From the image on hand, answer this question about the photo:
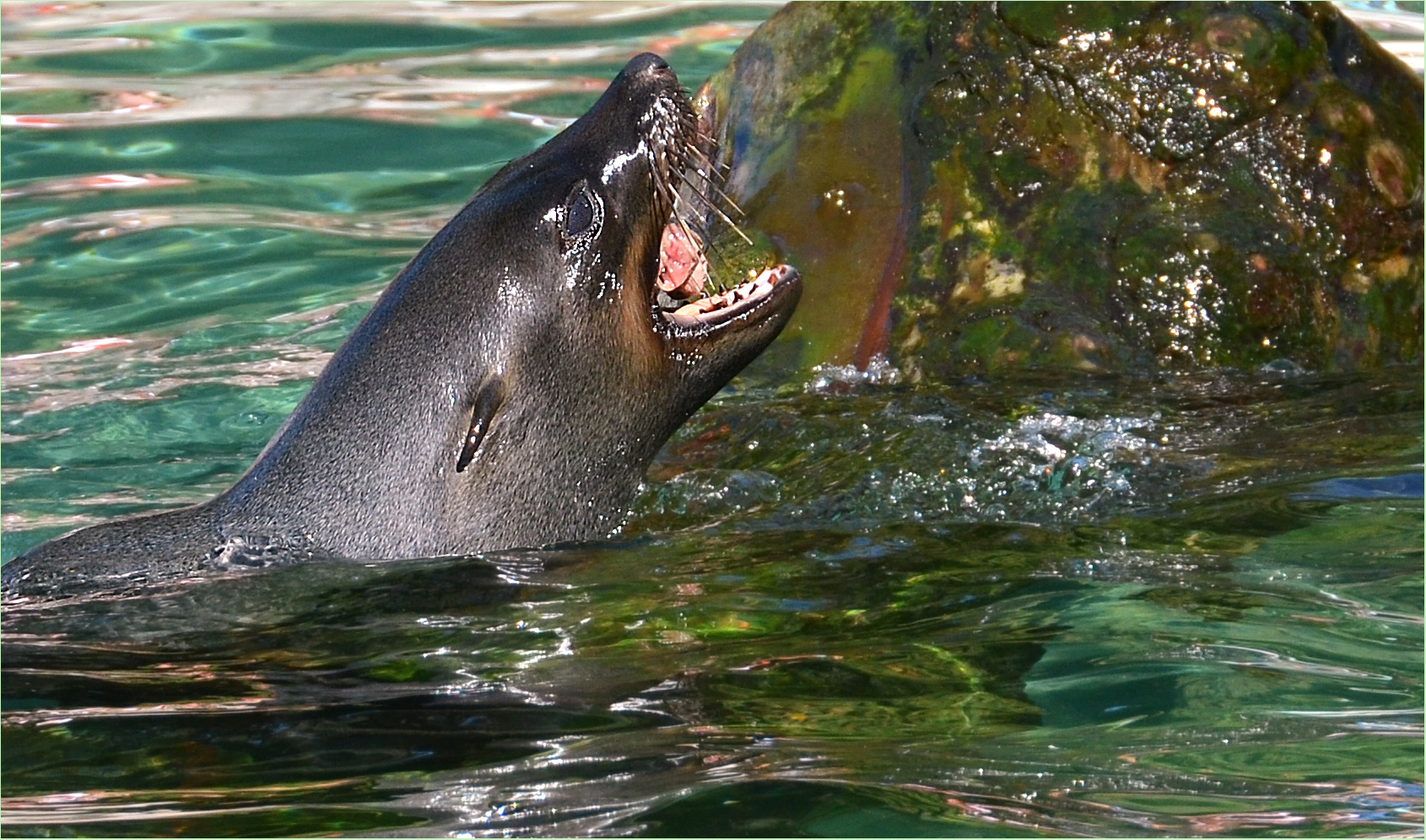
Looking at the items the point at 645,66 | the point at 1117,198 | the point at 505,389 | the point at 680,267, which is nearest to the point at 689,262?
the point at 680,267

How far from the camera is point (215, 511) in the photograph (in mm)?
4680

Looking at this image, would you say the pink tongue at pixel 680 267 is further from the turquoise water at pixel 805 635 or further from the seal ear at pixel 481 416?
the seal ear at pixel 481 416

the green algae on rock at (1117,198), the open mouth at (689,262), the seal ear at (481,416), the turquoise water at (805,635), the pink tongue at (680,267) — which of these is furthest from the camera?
the green algae on rock at (1117,198)

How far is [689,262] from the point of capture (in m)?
5.38

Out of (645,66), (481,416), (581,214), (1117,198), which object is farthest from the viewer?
(1117,198)

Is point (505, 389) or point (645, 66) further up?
point (645, 66)

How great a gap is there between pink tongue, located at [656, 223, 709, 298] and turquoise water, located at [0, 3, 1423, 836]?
0.56 metres

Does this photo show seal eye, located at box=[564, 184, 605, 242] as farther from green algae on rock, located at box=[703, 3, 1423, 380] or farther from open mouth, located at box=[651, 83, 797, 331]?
green algae on rock, located at box=[703, 3, 1423, 380]

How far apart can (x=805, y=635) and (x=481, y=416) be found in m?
1.06

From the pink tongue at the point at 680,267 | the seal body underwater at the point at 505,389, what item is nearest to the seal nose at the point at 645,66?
the seal body underwater at the point at 505,389

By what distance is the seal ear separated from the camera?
177 inches

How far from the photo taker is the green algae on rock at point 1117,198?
5793 millimetres

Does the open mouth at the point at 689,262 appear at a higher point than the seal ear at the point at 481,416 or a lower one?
higher

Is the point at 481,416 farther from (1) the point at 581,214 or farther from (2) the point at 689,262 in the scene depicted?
(2) the point at 689,262
